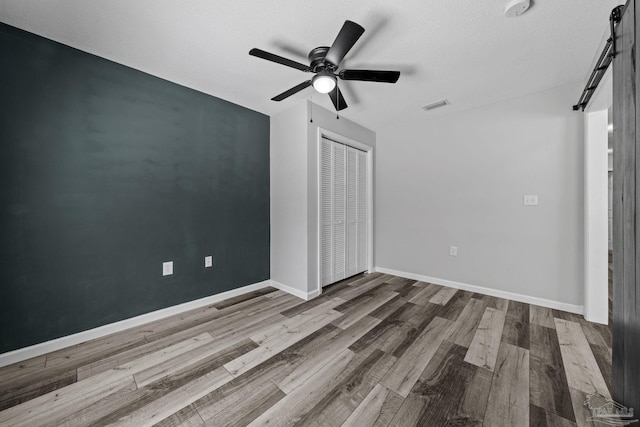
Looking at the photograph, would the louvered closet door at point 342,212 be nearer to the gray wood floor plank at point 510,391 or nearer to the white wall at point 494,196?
the white wall at point 494,196

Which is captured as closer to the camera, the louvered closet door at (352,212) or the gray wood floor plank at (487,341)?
the gray wood floor plank at (487,341)

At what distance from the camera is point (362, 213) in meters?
3.92

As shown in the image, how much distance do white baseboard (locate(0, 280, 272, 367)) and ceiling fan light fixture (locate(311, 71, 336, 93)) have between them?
2443mm

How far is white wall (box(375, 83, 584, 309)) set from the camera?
2.54 meters

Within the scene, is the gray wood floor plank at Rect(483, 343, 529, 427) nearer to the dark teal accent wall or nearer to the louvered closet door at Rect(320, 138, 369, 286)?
the louvered closet door at Rect(320, 138, 369, 286)

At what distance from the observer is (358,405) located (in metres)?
1.36

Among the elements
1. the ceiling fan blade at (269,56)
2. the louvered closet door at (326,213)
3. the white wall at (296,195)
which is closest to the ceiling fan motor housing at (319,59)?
the ceiling fan blade at (269,56)

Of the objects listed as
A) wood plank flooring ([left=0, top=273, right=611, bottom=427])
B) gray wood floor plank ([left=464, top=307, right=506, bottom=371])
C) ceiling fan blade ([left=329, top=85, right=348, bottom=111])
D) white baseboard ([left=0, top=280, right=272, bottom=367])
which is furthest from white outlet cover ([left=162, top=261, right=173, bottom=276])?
gray wood floor plank ([left=464, top=307, right=506, bottom=371])

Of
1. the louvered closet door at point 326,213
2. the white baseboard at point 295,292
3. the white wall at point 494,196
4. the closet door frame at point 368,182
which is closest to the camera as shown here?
the white wall at point 494,196

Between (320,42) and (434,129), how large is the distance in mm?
2242

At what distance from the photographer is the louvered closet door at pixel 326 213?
316cm

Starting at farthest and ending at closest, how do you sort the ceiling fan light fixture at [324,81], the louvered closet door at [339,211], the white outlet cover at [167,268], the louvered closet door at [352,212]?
the louvered closet door at [352,212] < the louvered closet door at [339,211] < the white outlet cover at [167,268] < the ceiling fan light fixture at [324,81]

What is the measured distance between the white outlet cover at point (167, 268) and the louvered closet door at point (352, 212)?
→ 224 cm

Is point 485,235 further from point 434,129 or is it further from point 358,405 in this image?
point 358,405
